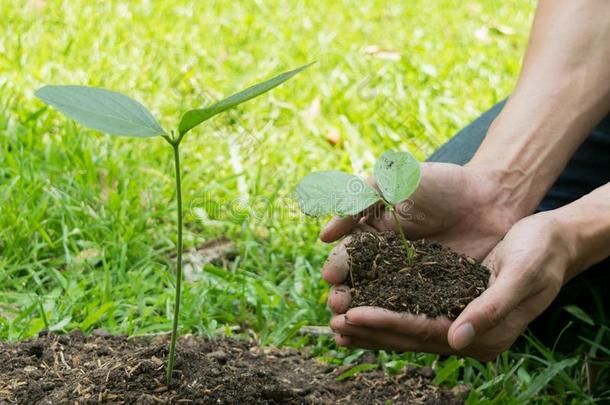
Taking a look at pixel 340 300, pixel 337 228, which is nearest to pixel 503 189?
pixel 337 228

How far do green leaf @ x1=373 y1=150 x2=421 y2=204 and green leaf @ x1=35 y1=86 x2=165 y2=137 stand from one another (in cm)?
51

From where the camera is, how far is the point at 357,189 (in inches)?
59.9

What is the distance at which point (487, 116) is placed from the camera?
7.80 ft

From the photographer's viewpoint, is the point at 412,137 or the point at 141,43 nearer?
the point at 412,137

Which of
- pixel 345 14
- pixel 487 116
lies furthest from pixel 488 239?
pixel 345 14

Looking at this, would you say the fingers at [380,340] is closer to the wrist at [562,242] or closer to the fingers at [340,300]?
the fingers at [340,300]

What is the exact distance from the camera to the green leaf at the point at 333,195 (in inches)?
58.4

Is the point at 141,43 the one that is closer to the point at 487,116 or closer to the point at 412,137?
the point at 412,137

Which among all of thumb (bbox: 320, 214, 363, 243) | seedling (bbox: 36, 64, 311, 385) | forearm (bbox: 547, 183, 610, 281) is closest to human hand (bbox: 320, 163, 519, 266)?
thumb (bbox: 320, 214, 363, 243)

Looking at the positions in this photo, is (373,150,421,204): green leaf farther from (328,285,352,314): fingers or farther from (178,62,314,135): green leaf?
(178,62,314,135): green leaf

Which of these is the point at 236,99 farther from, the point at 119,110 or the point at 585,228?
the point at 585,228

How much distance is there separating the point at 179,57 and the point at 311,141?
702 mm

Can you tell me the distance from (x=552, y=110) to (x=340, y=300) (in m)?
0.74

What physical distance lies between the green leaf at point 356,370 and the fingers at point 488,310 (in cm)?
36
